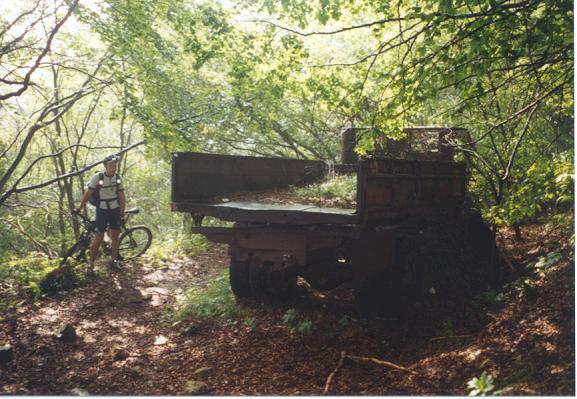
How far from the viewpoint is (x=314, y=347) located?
14.4 ft

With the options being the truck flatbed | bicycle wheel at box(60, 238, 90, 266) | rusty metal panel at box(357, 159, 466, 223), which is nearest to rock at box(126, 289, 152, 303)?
bicycle wheel at box(60, 238, 90, 266)

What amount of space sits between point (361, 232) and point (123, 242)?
21.8 feet

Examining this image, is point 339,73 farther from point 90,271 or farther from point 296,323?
point 90,271

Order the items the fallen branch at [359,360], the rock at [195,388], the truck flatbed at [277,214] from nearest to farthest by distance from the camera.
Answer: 1. the fallen branch at [359,360]
2. the rock at [195,388]
3. the truck flatbed at [277,214]

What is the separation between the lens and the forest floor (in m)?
3.15

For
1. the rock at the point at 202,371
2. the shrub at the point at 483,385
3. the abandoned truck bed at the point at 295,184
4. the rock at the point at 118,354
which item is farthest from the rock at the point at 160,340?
the shrub at the point at 483,385

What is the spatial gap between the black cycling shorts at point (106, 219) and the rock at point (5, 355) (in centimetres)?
340

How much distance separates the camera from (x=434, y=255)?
5.32 m

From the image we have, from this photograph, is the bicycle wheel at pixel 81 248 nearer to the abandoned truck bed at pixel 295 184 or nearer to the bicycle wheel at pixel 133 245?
the bicycle wheel at pixel 133 245

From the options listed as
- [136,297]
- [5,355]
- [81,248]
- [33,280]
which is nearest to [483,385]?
[5,355]

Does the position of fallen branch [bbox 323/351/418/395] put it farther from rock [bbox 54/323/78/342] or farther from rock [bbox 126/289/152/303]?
rock [bbox 126/289/152/303]

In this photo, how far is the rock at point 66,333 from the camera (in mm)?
4934

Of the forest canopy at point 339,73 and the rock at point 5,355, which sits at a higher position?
the forest canopy at point 339,73

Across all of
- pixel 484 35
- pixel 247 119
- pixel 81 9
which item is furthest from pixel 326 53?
pixel 484 35
